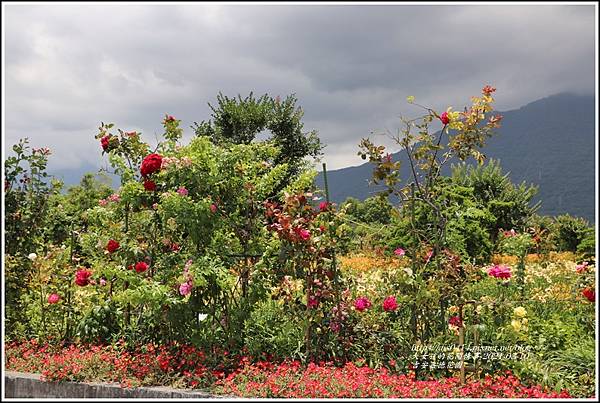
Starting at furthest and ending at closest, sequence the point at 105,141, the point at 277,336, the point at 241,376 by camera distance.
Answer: the point at 105,141 < the point at 277,336 < the point at 241,376

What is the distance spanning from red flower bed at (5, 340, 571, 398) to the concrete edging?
0.08m

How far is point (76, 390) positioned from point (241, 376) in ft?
4.20

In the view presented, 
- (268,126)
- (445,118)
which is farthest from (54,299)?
(268,126)

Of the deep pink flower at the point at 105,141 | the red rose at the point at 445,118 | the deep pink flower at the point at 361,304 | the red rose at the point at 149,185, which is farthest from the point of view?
the deep pink flower at the point at 105,141

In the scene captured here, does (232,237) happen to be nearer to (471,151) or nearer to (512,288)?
(471,151)

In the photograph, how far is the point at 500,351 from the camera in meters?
4.39

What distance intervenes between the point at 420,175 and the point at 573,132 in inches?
8352

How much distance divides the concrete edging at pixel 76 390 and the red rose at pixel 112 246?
3.66 feet

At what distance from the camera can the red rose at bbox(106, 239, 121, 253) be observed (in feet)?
16.3

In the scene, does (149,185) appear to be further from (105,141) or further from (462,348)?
(462,348)

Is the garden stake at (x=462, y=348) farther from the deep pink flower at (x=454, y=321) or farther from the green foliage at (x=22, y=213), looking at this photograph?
the green foliage at (x=22, y=213)

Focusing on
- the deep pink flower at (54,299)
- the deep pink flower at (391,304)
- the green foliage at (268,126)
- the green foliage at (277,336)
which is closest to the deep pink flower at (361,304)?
the deep pink flower at (391,304)

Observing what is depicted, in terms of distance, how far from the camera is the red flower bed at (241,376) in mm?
3979

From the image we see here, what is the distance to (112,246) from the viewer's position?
4.97 metres
